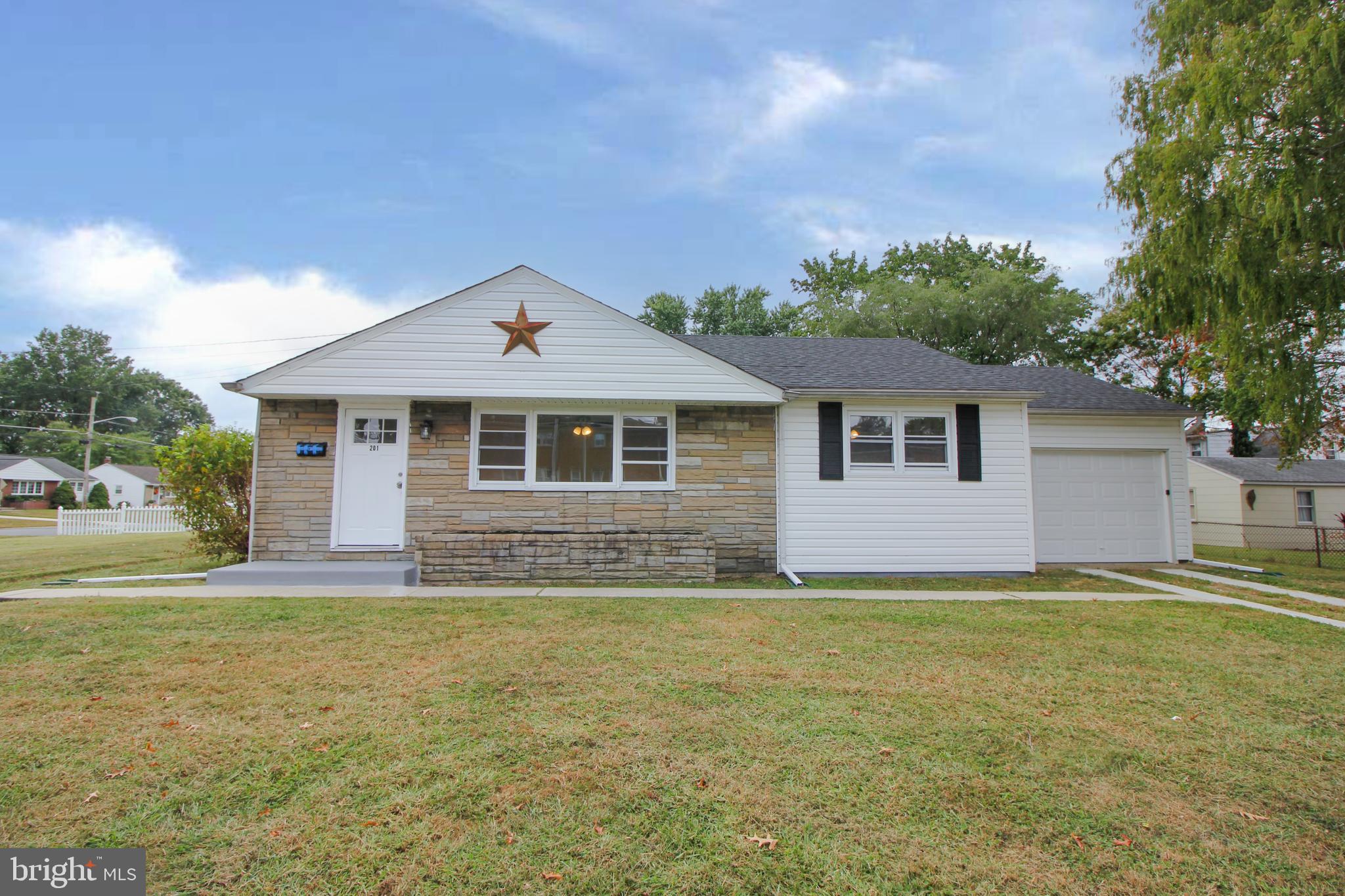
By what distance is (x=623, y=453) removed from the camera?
923 centimetres

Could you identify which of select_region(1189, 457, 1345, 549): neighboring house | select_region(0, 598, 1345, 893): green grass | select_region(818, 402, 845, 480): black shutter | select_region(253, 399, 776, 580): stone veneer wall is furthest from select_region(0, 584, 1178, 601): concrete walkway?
select_region(1189, 457, 1345, 549): neighboring house

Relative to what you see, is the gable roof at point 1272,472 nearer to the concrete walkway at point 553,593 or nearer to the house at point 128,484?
the concrete walkway at point 553,593

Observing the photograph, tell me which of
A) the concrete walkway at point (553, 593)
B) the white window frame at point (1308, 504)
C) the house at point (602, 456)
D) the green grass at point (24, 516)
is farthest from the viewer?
the green grass at point (24, 516)

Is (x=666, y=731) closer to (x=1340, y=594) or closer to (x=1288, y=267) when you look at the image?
(x=1340, y=594)

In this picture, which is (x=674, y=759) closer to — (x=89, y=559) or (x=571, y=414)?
(x=571, y=414)

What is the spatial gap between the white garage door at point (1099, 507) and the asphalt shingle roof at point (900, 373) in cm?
97

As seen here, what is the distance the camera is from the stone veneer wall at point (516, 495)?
8719mm

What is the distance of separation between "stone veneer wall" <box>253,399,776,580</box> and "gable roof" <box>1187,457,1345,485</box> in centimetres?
2117

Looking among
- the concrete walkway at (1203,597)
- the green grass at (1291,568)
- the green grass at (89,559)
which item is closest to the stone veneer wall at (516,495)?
the green grass at (89,559)

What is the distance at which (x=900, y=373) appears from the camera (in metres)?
10.0

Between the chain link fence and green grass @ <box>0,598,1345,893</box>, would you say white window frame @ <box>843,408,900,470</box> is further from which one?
the chain link fence

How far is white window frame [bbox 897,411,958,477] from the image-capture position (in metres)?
9.39

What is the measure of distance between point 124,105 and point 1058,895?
17.9m

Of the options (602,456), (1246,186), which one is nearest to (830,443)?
(602,456)
